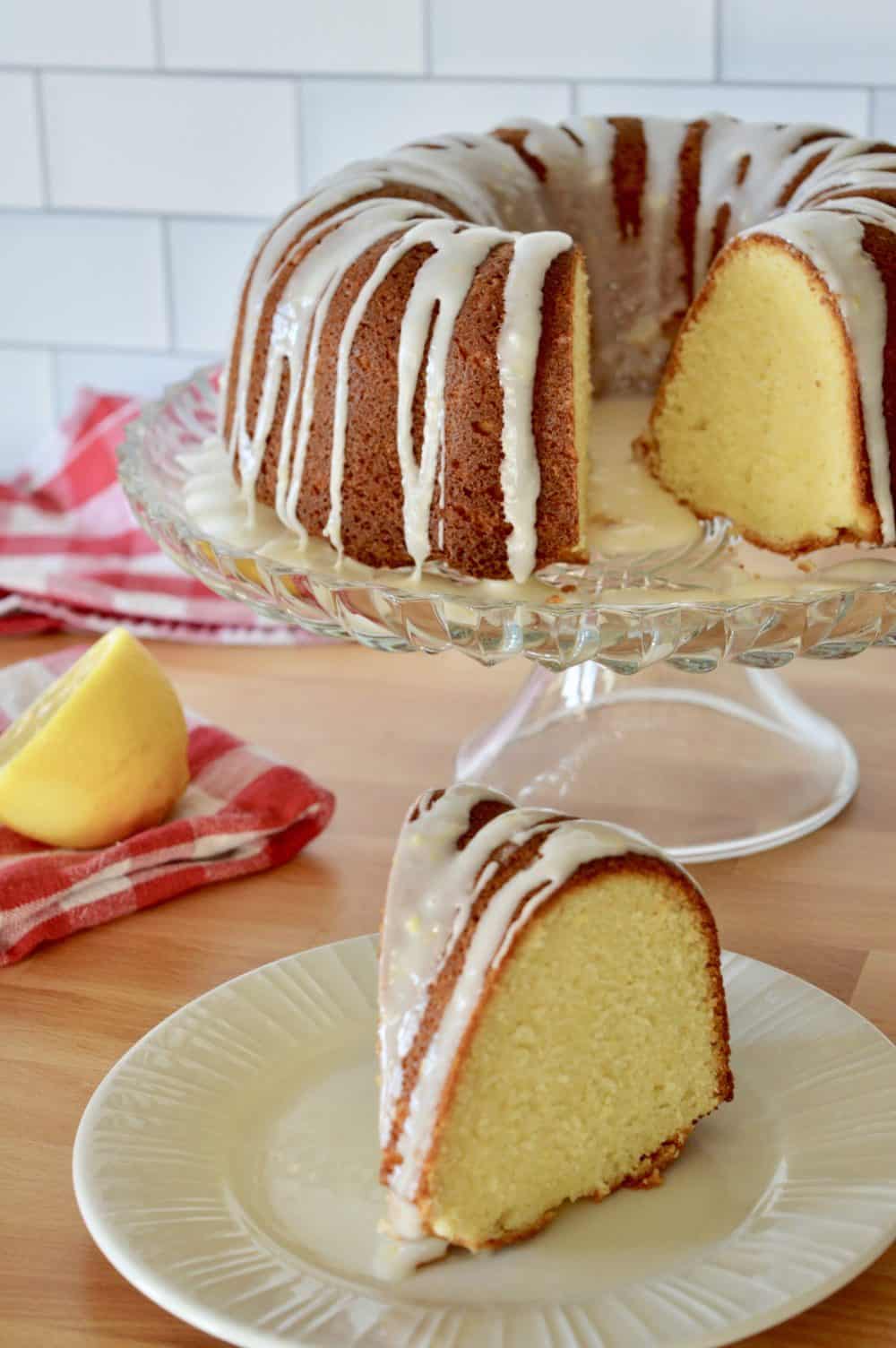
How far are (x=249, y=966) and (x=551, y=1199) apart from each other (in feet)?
0.96

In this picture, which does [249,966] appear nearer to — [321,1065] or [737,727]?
[321,1065]

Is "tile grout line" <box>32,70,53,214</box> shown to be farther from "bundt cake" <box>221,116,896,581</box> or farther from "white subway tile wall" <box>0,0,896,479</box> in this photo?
"bundt cake" <box>221,116,896,581</box>

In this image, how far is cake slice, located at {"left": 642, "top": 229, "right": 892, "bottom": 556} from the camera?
3.24 ft

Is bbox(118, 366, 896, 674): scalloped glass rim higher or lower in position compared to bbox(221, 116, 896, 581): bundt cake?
lower

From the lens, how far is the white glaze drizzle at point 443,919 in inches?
26.2

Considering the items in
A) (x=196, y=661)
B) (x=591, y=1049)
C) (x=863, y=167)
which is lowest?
(x=196, y=661)

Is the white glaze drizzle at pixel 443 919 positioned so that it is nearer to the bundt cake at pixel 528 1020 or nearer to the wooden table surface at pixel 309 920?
the bundt cake at pixel 528 1020

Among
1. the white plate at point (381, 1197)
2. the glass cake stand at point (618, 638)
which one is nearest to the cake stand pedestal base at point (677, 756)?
the glass cake stand at point (618, 638)

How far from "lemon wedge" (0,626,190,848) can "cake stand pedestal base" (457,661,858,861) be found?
0.67ft

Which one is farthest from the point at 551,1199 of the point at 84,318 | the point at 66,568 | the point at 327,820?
the point at 84,318

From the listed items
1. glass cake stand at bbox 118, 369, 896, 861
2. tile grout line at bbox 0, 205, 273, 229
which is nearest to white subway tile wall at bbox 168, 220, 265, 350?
tile grout line at bbox 0, 205, 273, 229

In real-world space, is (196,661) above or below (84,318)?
below

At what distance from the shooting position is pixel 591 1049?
2.30 ft

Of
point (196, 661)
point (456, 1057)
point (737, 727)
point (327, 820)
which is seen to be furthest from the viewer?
point (196, 661)
